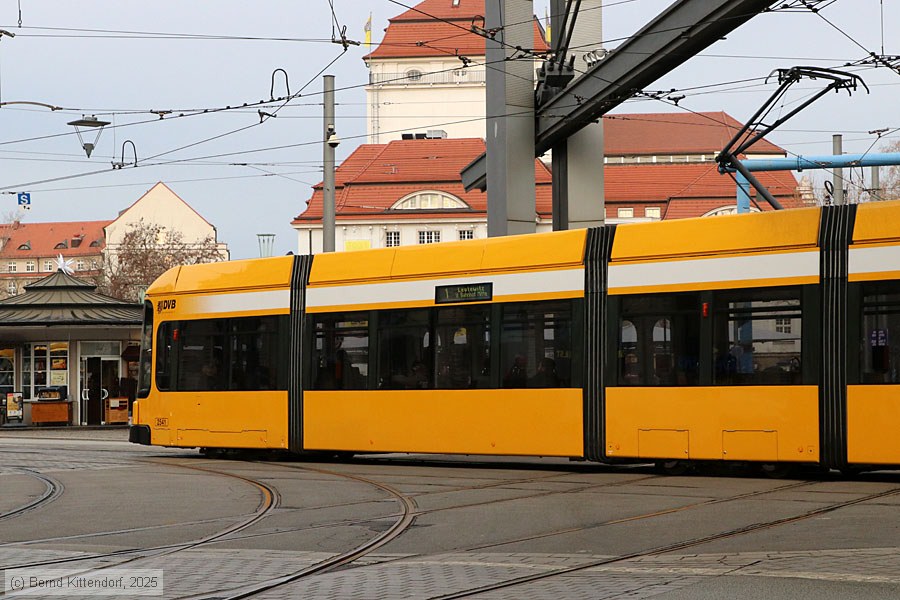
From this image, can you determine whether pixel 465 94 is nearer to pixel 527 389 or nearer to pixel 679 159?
pixel 679 159

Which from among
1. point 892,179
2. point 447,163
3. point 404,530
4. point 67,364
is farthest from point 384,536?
point 447,163

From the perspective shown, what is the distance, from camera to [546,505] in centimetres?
1224

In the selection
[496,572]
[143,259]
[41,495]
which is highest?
[143,259]

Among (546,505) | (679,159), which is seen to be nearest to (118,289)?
(679,159)

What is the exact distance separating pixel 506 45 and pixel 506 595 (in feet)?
47.4

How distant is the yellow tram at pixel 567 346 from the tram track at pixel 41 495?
281 centimetres

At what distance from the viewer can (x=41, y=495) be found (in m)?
14.6

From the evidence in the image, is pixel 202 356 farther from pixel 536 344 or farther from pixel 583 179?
pixel 583 179

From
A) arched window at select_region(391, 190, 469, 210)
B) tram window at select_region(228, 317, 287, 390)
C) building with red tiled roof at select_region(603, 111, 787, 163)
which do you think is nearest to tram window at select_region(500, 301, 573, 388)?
tram window at select_region(228, 317, 287, 390)

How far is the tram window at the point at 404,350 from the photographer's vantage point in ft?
56.3

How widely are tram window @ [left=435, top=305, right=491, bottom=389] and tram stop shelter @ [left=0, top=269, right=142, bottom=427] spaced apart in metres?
18.3

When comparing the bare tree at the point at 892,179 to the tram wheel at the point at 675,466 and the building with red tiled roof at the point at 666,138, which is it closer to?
the building with red tiled roof at the point at 666,138

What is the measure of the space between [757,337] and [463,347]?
13.3ft

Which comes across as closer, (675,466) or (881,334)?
(881,334)
